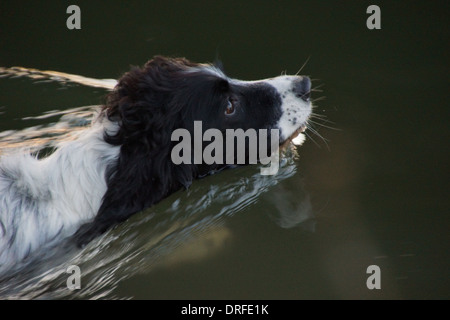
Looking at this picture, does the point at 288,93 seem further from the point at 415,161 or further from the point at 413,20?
the point at 413,20

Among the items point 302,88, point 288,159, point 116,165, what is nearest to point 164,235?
point 116,165

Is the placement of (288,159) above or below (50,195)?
above

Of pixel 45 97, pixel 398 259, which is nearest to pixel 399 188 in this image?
pixel 398 259

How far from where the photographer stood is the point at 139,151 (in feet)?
10.3

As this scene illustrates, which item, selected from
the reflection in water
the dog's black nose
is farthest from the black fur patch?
the dog's black nose

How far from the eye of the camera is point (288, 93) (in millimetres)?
3572

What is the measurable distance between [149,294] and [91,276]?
0.39 meters

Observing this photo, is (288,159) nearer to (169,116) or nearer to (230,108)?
(230,108)

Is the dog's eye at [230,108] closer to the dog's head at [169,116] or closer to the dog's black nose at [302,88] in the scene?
the dog's head at [169,116]

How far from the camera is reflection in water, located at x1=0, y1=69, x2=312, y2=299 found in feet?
10.2

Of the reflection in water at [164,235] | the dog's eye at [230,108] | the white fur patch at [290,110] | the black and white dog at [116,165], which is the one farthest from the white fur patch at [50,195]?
the white fur patch at [290,110]

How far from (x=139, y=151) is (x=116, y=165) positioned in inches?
5.8

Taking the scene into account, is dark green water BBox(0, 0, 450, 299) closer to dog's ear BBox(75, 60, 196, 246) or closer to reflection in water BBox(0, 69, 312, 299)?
reflection in water BBox(0, 69, 312, 299)

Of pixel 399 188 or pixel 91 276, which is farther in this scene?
pixel 399 188
